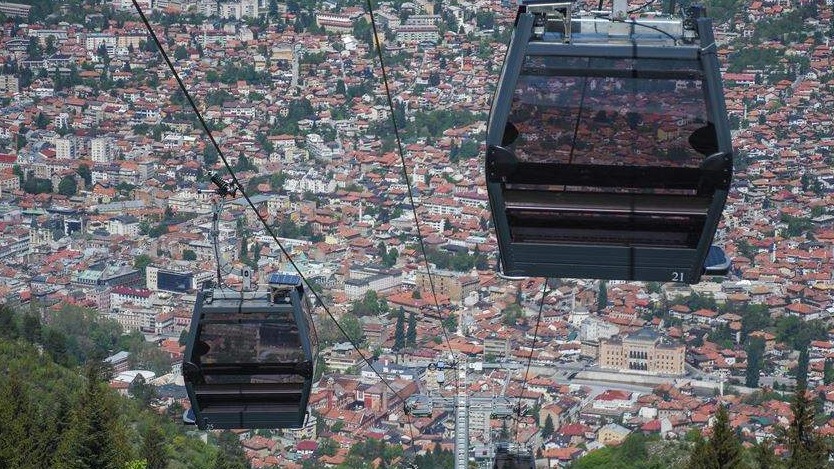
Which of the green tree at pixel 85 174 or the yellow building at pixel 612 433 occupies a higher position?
the yellow building at pixel 612 433

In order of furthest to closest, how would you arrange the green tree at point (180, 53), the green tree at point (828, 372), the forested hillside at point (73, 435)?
the green tree at point (180, 53) → the green tree at point (828, 372) → the forested hillside at point (73, 435)

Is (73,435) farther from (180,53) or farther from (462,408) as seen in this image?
(180,53)

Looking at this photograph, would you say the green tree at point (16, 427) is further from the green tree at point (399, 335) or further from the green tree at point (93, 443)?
the green tree at point (399, 335)

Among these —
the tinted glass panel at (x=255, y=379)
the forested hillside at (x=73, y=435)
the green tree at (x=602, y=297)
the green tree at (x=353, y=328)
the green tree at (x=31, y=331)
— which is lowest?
the green tree at (x=353, y=328)

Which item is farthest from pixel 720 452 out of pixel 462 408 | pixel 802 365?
pixel 802 365

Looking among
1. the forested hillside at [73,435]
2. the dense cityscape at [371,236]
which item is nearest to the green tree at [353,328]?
the dense cityscape at [371,236]

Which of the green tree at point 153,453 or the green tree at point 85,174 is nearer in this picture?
the green tree at point 153,453

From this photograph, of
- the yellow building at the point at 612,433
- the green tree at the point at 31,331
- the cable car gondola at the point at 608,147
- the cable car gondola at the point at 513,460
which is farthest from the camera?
the yellow building at the point at 612,433
